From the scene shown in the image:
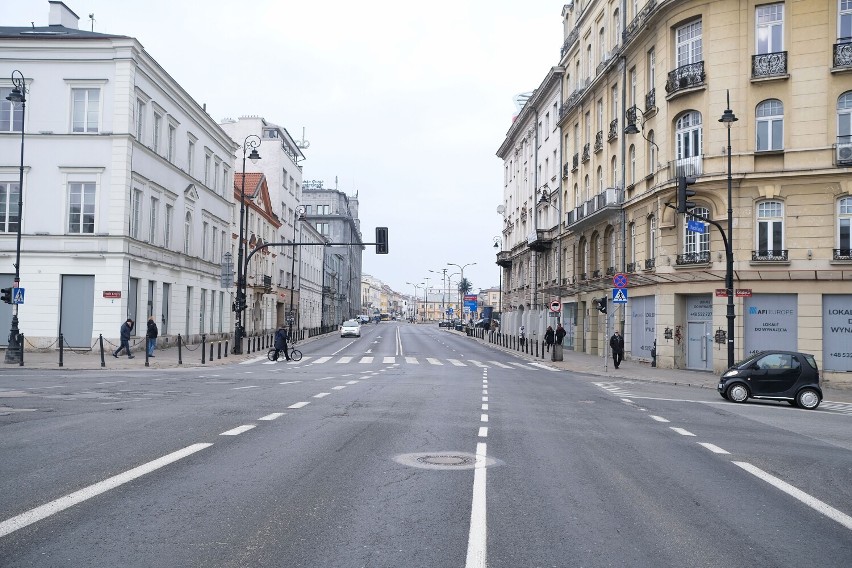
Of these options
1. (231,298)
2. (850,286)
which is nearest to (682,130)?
(850,286)

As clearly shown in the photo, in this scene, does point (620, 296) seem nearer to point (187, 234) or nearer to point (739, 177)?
point (739, 177)

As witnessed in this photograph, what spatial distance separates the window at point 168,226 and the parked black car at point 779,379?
30806 millimetres

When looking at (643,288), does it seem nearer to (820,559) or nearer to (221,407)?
(221,407)

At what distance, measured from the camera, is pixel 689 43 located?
30.7 m

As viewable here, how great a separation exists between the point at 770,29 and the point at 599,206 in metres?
12.3

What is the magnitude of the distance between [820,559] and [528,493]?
8.46 feet

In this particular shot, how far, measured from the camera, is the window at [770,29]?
28.4 metres

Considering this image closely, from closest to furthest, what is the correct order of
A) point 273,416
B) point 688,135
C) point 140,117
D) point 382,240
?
1. point 273,416
2. point 688,135
3. point 382,240
4. point 140,117

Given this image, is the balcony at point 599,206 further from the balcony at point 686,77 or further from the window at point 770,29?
the window at point 770,29

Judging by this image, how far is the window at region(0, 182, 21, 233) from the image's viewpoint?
109ft

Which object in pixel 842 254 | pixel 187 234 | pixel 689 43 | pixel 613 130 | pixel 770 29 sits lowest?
pixel 842 254

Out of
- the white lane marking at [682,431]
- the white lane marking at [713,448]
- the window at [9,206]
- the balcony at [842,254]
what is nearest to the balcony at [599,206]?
the balcony at [842,254]

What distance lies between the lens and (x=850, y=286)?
2677 cm

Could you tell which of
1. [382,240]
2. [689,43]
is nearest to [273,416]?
[382,240]
